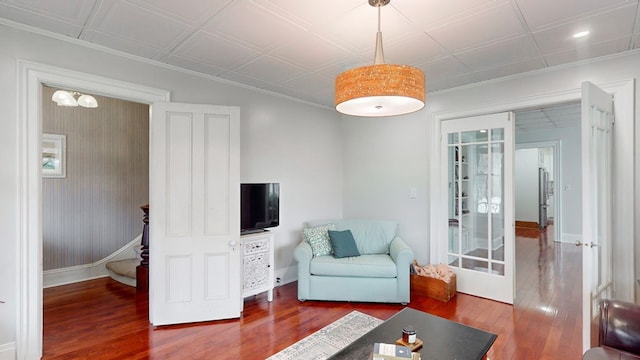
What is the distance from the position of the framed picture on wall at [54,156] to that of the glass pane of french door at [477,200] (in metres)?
5.13

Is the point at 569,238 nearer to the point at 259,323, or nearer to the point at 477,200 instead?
the point at 477,200

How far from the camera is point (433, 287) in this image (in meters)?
3.65

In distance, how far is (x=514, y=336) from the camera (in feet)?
9.12

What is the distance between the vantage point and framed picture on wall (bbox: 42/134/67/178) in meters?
4.14

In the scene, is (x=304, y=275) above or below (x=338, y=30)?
below

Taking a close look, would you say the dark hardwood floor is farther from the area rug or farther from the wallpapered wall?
the wallpapered wall

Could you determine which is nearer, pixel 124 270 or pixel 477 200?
pixel 477 200

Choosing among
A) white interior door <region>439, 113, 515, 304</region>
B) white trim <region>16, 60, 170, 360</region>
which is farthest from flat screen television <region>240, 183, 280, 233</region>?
white interior door <region>439, 113, 515, 304</region>

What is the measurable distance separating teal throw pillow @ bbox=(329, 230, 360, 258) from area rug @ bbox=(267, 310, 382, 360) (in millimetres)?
723

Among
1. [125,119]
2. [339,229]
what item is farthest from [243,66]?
[125,119]

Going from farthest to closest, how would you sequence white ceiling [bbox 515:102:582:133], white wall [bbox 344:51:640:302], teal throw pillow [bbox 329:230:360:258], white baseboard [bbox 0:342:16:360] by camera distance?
white ceiling [bbox 515:102:582:133] → teal throw pillow [bbox 329:230:360:258] → white wall [bbox 344:51:640:302] → white baseboard [bbox 0:342:16:360]

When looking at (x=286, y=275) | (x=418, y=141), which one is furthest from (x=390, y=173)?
(x=286, y=275)

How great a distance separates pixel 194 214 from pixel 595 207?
3.39 meters

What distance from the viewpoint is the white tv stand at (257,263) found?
345 cm
